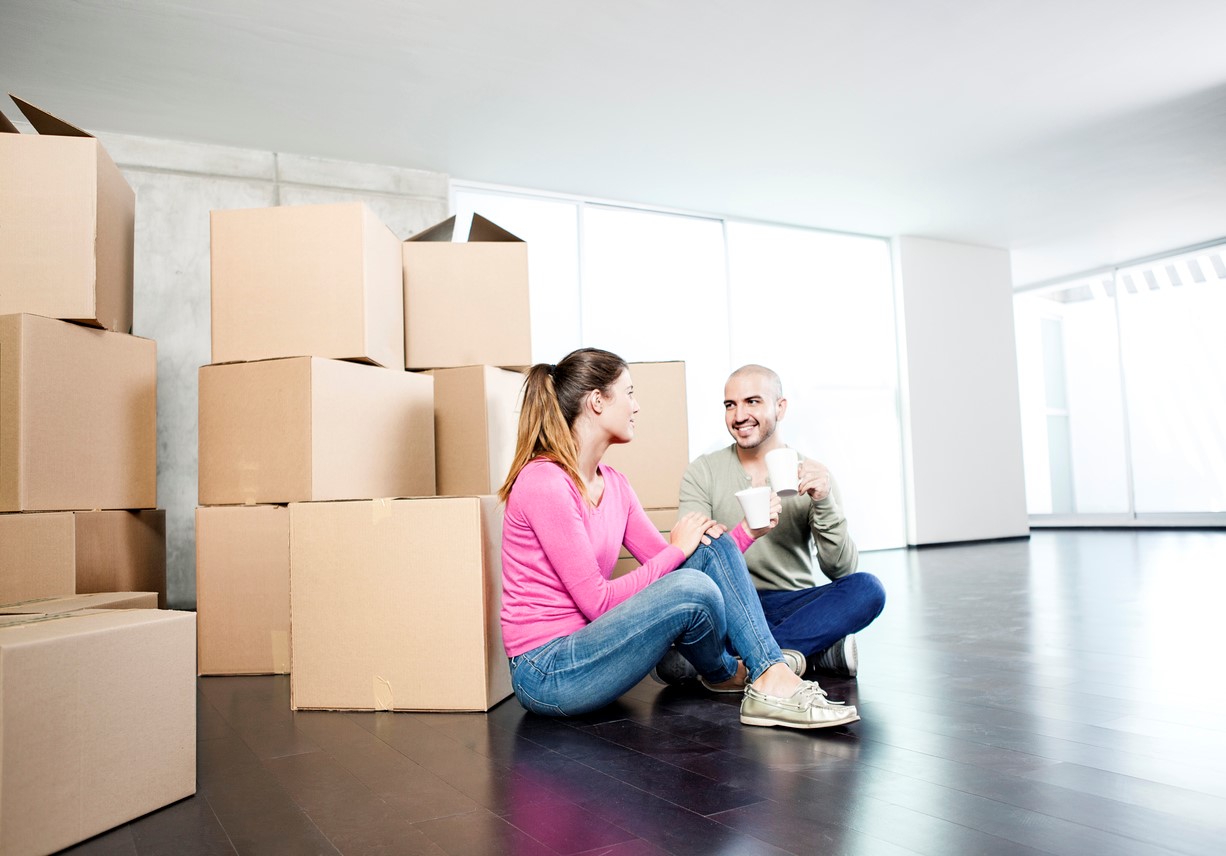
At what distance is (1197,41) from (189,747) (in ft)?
16.2

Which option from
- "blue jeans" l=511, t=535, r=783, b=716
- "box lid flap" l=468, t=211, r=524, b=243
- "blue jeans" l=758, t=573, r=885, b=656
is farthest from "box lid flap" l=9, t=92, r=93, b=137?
"blue jeans" l=758, t=573, r=885, b=656

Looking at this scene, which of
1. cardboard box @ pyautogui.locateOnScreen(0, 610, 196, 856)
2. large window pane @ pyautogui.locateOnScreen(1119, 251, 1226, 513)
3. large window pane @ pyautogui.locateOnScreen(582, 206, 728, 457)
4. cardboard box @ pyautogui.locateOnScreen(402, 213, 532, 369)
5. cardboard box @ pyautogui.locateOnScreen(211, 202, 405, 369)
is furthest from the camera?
large window pane @ pyautogui.locateOnScreen(1119, 251, 1226, 513)

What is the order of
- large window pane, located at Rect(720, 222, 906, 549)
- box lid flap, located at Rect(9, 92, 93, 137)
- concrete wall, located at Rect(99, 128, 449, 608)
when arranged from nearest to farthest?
box lid flap, located at Rect(9, 92, 93, 137)
concrete wall, located at Rect(99, 128, 449, 608)
large window pane, located at Rect(720, 222, 906, 549)

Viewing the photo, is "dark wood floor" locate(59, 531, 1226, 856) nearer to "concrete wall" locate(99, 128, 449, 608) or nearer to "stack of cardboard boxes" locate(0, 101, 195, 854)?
"stack of cardboard boxes" locate(0, 101, 195, 854)

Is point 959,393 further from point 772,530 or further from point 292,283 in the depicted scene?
point 292,283

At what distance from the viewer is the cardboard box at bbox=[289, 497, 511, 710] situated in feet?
6.82

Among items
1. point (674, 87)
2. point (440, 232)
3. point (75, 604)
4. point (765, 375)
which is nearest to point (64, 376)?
point (75, 604)

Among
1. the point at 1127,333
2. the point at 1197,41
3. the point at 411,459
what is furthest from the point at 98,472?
the point at 1127,333

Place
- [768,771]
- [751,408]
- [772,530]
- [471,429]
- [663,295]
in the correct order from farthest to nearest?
[663,295], [471,429], [772,530], [751,408], [768,771]

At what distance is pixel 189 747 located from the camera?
5.00 feet

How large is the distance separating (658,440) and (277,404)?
134cm

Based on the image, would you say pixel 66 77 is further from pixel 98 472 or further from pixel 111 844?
pixel 111 844

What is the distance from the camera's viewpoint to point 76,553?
7.88ft

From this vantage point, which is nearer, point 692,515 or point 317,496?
point 692,515
